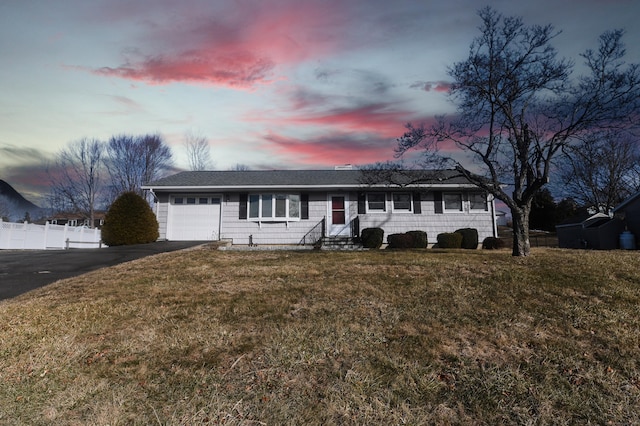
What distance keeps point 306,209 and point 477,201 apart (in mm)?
9059

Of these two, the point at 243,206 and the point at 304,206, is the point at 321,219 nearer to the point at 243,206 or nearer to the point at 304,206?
the point at 304,206

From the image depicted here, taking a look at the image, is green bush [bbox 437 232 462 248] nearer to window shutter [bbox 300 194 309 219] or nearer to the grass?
window shutter [bbox 300 194 309 219]

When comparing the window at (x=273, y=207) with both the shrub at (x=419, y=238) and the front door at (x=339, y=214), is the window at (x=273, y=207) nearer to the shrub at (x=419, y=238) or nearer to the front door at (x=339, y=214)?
the front door at (x=339, y=214)

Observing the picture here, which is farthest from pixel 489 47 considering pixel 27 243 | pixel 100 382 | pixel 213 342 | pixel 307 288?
pixel 27 243

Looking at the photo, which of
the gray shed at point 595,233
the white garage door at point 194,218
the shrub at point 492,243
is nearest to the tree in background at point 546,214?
the gray shed at point 595,233

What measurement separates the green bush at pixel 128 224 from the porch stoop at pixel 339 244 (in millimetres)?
8395

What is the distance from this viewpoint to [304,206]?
17359 millimetres

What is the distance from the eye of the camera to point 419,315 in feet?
16.5

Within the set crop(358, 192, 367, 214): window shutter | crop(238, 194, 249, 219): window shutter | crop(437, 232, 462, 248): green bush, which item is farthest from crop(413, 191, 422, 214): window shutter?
crop(238, 194, 249, 219): window shutter

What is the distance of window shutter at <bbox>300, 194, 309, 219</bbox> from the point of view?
56.7 ft

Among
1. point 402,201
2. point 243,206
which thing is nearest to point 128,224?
point 243,206

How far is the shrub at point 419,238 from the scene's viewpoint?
15875 millimetres

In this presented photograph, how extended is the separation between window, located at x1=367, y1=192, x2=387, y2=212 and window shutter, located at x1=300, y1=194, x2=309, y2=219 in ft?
10.5

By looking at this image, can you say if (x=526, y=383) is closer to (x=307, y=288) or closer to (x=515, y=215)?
(x=307, y=288)
